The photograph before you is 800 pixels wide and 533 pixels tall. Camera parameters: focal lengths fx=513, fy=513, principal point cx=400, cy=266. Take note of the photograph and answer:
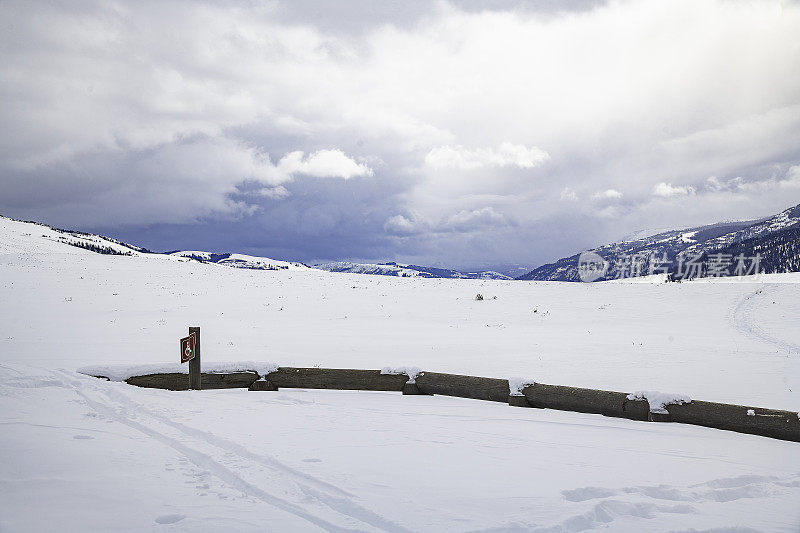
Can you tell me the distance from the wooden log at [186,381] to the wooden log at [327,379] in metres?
0.47

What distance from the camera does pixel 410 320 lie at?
25.1 m

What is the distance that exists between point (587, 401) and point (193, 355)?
23.8 ft

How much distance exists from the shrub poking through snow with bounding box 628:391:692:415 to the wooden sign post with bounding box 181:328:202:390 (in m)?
7.81

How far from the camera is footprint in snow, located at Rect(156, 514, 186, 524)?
4.04 meters

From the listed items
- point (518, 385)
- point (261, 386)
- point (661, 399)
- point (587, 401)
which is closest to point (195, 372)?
point (261, 386)

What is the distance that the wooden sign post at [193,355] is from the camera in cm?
967

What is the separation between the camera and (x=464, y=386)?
9922 mm

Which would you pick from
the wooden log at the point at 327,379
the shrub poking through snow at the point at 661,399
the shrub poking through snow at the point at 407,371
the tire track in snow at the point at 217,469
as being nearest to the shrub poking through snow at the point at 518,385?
the shrub poking through snow at the point at 661,399

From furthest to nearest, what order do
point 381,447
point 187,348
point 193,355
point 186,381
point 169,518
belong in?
point 186,381 < point 193,355 < point 187,348 < point 381,447 < point 169,518

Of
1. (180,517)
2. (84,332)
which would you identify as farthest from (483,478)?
(84,332)

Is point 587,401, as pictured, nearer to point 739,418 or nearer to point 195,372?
point 739,418

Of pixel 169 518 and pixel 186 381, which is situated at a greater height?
pixel 186 381

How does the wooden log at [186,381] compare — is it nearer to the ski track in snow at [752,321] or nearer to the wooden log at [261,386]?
the wooden log at [261,386]

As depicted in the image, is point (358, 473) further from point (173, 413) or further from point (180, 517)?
point (173, 413)
